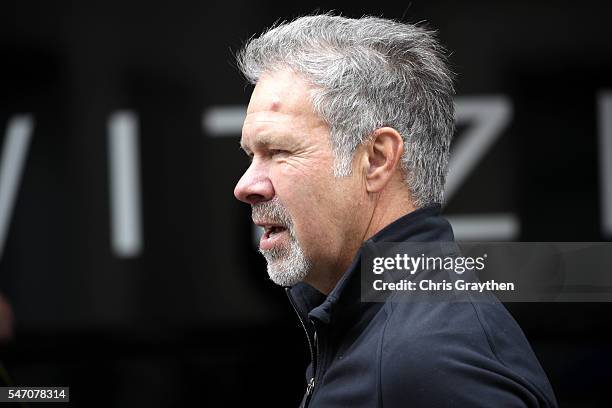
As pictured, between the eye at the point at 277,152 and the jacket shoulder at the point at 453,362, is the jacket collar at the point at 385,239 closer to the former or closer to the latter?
the jacket shoulder at the point at 453,362

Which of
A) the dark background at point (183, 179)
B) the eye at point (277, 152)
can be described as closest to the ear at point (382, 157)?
the eye at point (277, 152)

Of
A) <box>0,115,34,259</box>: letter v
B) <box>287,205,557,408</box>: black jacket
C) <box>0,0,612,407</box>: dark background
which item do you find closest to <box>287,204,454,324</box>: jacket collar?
<box>287,205,557,408</box>: black jacket

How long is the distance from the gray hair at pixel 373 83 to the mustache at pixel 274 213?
0.10 metres

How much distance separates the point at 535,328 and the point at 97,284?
1.42 metres

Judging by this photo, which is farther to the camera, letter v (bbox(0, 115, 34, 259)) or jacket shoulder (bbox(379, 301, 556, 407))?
letter v (bbox(0, 115, 34, 259))

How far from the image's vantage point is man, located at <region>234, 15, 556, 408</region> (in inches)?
52.6

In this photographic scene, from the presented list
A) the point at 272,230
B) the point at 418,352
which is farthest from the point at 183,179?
the point at 418,352

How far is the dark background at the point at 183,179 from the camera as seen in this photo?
273 centimetres

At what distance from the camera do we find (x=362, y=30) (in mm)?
1472

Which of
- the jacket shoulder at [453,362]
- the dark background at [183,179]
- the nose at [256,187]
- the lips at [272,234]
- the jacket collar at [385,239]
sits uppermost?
the dark background at [183,179]

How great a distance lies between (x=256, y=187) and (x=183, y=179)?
60.5 inches

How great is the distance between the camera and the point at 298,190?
1417 millimetres

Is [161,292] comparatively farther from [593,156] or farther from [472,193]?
[593,156]

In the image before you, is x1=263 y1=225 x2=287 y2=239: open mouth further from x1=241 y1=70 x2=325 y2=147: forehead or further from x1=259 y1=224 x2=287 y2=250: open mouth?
x1=241 y1=70 x2=325 y2=147: forehead
